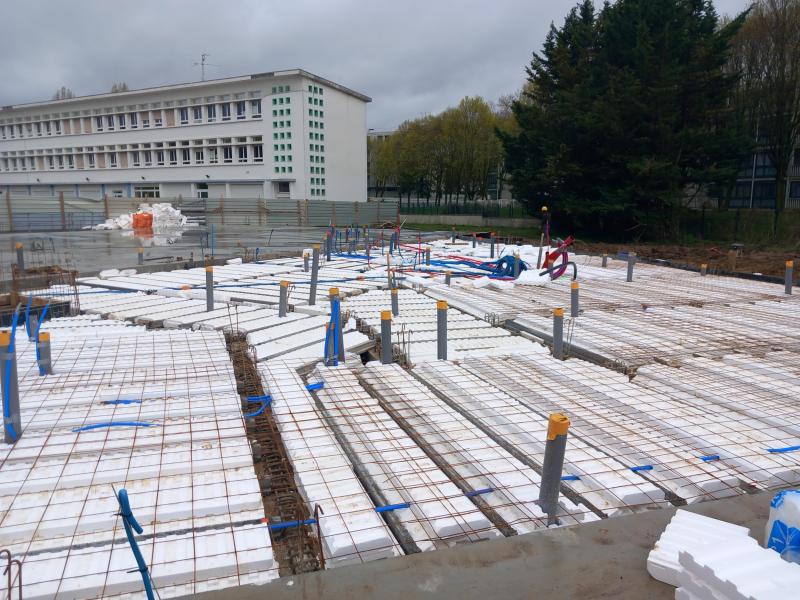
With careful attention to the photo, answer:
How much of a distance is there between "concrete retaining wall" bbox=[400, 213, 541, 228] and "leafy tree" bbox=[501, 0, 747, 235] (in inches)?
324

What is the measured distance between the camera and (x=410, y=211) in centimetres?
4912

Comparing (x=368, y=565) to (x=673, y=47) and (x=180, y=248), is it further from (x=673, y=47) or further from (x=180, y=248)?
(x=673, y=47)

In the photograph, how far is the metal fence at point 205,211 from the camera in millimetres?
38438

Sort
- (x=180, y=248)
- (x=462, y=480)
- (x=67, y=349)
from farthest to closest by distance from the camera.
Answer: (x=180, y=248) → (x=67, y=349) → (x=462, y=480)

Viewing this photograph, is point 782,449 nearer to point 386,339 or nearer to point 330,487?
point 330,487

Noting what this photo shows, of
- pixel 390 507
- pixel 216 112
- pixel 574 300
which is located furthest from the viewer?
pixel 216 112

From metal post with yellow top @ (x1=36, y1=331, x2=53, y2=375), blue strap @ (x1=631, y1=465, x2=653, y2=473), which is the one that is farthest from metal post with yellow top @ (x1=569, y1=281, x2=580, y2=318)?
metal post with yellow top @ (x1=36, y1=331, x2=53, y2=375)

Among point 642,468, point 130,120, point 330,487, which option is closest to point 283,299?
point 330,487

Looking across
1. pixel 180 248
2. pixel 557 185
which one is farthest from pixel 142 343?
pixel 557 185

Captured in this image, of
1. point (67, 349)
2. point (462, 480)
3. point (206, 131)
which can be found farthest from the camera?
point (206, 131)

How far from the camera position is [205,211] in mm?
44094

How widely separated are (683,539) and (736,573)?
1.55 feet

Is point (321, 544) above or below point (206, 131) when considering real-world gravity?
below

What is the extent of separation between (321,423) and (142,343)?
145 inches
